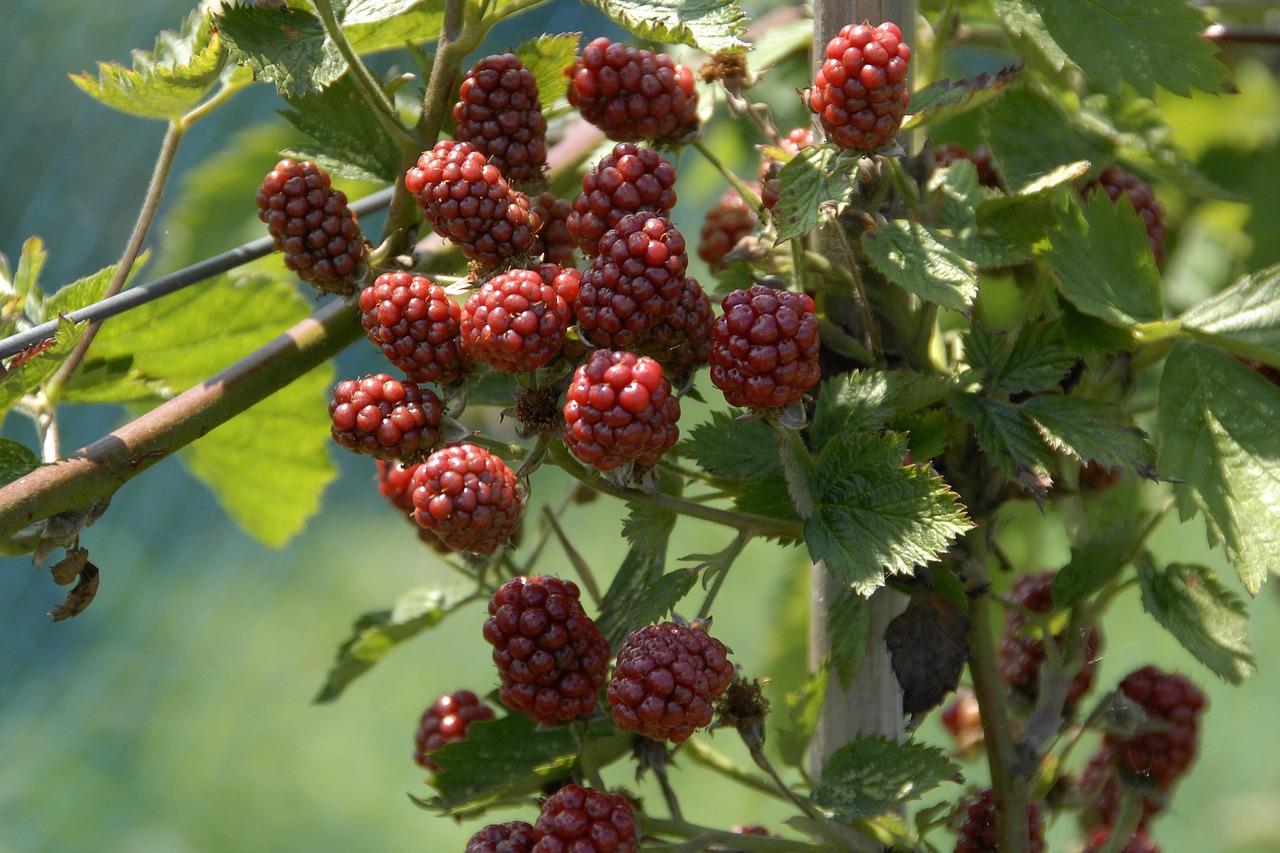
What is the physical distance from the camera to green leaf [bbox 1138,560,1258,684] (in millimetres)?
820

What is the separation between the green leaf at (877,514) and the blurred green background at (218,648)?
4.83 ft

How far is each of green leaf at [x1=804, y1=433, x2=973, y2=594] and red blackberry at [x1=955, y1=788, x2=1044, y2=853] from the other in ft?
0.79

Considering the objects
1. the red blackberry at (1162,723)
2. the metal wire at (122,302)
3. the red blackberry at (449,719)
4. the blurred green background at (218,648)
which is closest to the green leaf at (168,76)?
the metal wire at (122,302)

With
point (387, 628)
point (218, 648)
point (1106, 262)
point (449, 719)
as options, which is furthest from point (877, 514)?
point (218, 648)

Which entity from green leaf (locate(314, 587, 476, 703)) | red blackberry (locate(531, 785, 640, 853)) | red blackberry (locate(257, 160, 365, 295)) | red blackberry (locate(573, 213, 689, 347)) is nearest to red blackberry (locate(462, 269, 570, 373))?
red blackberry (locate(573, 213, 689, 347))

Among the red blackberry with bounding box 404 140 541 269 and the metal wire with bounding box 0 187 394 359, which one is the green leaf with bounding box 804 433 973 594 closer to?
the red blackberry with bounding box 404 140 541 269

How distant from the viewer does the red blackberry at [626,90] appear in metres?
0.76

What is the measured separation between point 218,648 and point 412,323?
2926mm

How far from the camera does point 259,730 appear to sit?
3078mm

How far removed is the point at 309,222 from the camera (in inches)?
28.0

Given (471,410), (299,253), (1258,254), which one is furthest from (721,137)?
(299,253)

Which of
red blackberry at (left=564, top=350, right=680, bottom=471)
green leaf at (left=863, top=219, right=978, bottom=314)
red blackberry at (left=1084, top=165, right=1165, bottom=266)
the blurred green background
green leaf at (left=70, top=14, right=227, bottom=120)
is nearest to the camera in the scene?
red blackberry at (left=564, top=350, right=680, bottom=471)

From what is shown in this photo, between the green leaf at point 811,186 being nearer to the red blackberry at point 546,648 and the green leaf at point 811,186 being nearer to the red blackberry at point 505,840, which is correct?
the red blackberry at point 546,648

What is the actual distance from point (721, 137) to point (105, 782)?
234cm
